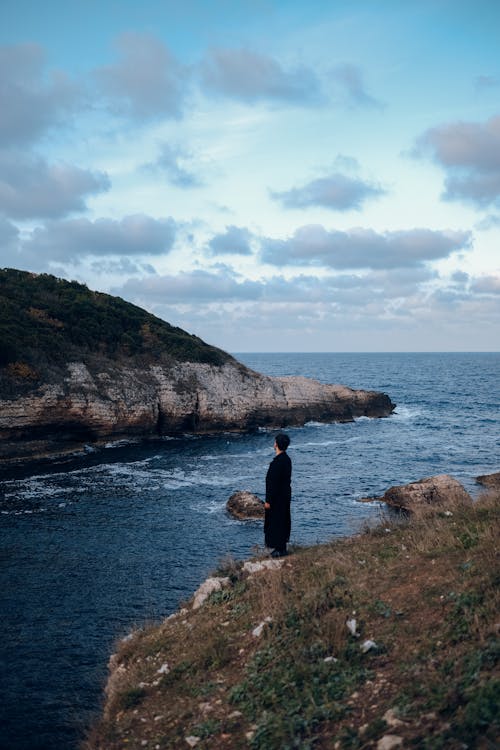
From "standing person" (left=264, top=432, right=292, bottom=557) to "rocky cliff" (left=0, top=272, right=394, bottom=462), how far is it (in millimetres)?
27107

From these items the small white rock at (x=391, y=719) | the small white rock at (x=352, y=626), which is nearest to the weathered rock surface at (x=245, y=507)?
the small white rock at (x=352, y=626)

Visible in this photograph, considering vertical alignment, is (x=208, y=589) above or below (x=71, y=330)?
below

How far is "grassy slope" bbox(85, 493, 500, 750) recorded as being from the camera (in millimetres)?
5762

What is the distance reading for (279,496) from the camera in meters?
11.3

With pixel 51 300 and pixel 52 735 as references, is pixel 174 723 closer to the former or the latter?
pixel 52 735

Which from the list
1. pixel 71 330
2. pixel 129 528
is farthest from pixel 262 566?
pixel 71 330

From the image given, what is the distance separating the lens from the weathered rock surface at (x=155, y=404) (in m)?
35.9

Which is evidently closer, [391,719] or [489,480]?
[391,719]

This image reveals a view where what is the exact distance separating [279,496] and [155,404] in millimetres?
33860

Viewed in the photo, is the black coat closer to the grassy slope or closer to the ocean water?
the grassy slope

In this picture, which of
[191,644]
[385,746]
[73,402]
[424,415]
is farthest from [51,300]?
[385,746]

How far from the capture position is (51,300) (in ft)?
163

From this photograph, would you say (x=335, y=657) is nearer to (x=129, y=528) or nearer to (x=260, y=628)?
(x=260, y=628)

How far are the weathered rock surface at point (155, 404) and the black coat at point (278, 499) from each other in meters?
26.9
